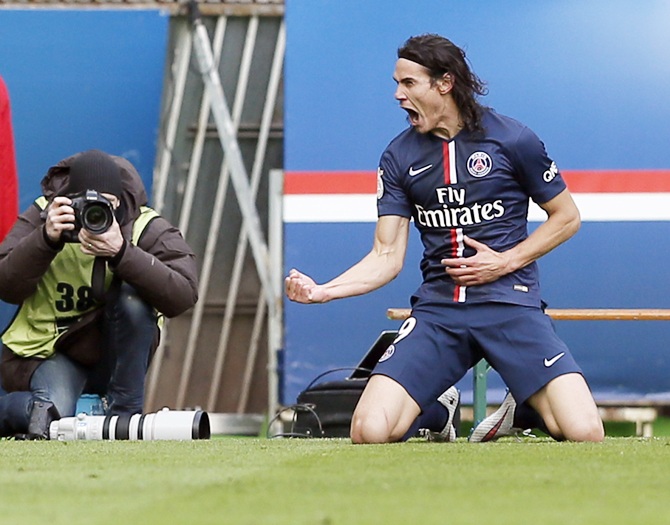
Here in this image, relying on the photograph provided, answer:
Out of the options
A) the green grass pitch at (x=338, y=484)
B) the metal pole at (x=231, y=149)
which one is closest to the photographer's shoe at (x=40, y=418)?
the green grass pitch at (x=338, y=484)

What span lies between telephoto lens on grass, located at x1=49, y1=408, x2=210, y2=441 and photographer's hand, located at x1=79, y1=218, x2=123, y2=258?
1.65 feet

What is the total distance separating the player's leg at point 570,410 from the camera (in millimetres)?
3473

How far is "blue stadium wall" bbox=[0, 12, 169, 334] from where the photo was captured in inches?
225

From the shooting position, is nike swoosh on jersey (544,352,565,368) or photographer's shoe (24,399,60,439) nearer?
nike swoosh on jersey (544,352,565,368)

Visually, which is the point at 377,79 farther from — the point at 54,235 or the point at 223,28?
the point at 54,235

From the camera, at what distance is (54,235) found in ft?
13.2

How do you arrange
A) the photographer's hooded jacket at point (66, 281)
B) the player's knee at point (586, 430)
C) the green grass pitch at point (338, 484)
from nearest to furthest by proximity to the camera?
the green grass pitch at point (338, 484) < the player's knee at point (586, 430) < the photographer's hooded jacket at point (66, 281)

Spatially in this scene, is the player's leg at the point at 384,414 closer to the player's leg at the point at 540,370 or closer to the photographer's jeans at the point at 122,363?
the player's leg at the point at 540,370

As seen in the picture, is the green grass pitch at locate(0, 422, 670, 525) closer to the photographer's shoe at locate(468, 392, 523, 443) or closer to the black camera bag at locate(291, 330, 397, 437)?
the photographer's shoe at locate(468, 392, 523, 443)

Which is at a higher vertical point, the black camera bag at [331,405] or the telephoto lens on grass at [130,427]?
the black camera bag at [331,405]

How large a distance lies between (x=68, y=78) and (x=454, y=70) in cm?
255

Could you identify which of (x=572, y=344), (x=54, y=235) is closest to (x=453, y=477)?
(x=54, y=235)

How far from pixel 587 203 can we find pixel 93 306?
2119 millimetres

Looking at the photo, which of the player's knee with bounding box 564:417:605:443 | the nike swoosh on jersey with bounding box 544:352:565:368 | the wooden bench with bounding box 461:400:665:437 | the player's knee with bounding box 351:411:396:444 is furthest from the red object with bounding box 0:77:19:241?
the player's knee with bounding box 564:417:605:443
